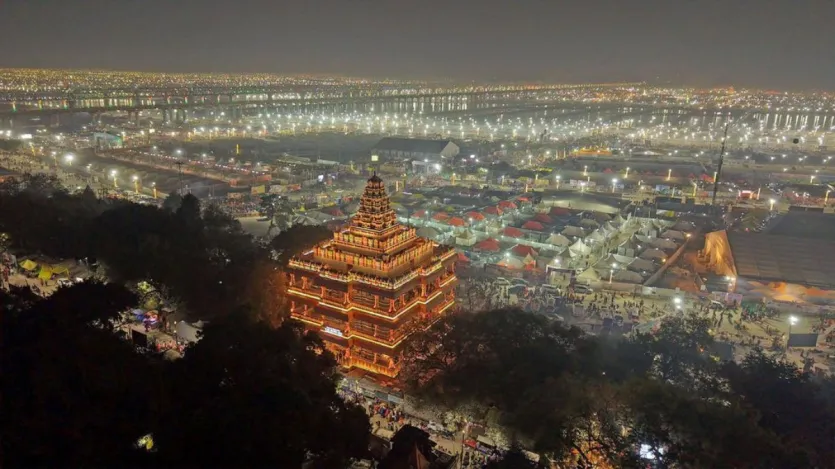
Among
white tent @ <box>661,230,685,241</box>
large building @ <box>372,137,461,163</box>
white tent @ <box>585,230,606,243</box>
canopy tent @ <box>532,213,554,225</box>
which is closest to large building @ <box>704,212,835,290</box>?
white tent @ <box>661,230,685,241</box>

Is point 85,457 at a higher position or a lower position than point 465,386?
higher

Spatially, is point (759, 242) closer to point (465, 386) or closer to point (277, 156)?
point (465, 386)

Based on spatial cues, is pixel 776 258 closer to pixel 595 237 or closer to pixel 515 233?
pixel 595 237

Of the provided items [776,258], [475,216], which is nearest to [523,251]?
[475,216]

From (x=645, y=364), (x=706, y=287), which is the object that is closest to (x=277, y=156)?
(x=706, y=287)

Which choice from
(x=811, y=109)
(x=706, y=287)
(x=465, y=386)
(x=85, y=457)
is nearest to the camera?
(x=85, y=457)

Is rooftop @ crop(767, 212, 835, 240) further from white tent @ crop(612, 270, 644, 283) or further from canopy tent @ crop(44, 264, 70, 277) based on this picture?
canopy tent @ crop(44, 264, 70, 277)

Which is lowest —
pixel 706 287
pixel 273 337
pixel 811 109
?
pixel 706 287
